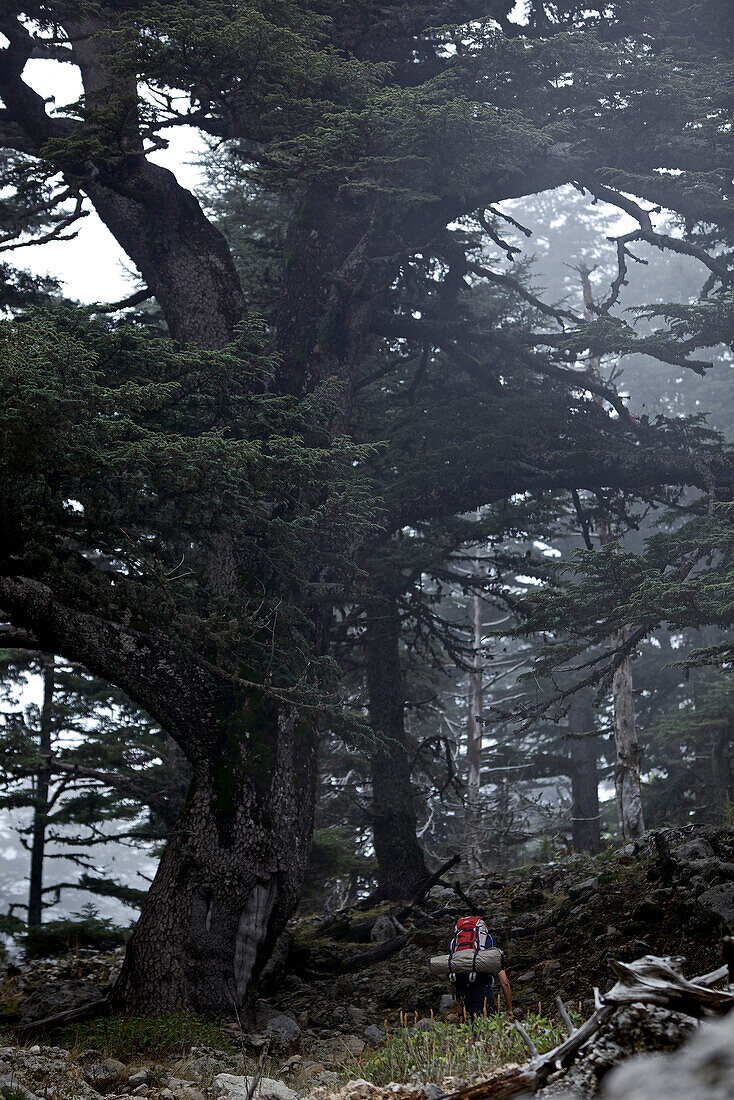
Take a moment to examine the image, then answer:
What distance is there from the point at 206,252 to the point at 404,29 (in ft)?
14.9

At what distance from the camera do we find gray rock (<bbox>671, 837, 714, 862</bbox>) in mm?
9469

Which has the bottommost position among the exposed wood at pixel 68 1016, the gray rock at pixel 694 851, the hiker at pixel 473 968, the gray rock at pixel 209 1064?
the gray rock at pixel 209 1064

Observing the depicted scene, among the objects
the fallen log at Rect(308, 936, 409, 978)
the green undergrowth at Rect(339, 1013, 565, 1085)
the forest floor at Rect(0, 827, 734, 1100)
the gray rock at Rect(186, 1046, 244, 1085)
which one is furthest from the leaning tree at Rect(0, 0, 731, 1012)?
the green undergrowth at Rect(339, 1013, 565, 1085)

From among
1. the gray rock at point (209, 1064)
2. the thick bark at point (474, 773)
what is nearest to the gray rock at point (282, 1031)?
the gray rock at point (209, 1064)

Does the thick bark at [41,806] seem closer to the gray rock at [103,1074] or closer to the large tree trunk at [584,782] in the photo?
the gray rock at [103,1074]

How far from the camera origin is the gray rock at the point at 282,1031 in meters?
7.82

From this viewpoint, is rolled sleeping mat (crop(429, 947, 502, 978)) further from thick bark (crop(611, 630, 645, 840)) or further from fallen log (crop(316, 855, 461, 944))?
thick bark (crop(611, 630, 645, 840))

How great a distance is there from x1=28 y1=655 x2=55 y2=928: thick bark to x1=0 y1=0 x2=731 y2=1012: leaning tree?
486 centimetres

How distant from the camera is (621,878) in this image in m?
10.6

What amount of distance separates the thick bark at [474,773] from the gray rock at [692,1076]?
1589 centimetres

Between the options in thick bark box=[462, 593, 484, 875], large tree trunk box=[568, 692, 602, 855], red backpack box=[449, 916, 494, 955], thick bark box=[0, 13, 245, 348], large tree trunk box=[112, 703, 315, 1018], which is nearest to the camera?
red backpack box=[449, 916, 494, 955]

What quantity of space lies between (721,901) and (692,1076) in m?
6.50

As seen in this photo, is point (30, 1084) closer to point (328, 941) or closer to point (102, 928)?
point (328, 941)

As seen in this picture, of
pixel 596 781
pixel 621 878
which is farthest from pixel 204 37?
pixel 596 781
